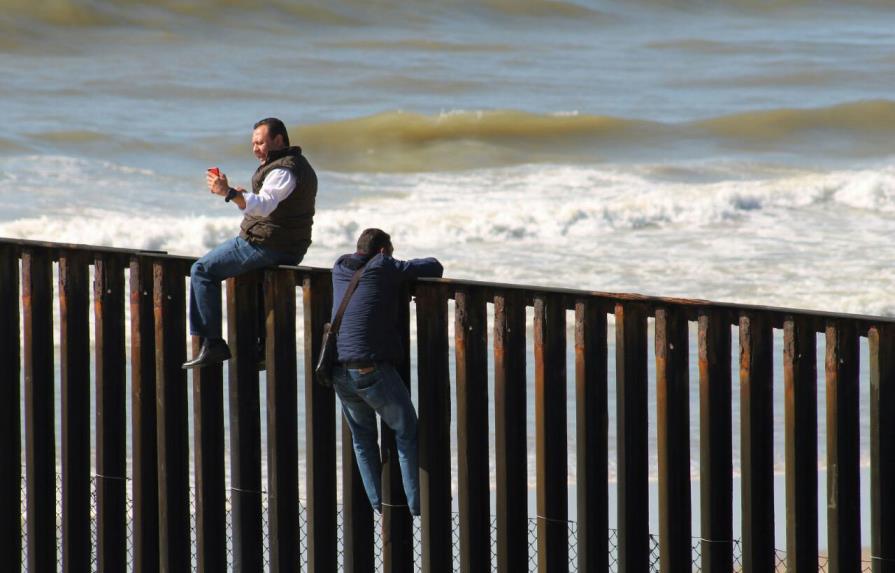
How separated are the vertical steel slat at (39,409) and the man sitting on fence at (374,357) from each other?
1.73 m

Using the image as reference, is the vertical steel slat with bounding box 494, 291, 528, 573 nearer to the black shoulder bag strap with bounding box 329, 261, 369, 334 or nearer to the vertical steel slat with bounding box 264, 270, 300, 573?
the black shoulder bag strap with bounding box 329, 261, 369, 334

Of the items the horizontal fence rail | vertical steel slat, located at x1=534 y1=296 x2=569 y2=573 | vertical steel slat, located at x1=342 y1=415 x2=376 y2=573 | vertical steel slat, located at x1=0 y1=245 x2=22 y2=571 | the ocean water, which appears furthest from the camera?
the ocean water

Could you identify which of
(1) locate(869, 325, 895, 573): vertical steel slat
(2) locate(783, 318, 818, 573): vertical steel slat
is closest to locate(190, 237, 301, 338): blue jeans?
(2) locate(783, 318, 818, 573): vertical steel slat

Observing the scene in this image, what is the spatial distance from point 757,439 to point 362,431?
5.47 feet

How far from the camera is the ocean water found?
76.9ft

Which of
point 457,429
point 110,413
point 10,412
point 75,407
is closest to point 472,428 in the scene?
point 457,429

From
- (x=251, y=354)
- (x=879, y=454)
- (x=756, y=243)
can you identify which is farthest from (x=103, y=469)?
(x=756, y=243)

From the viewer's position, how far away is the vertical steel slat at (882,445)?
19.9 feet

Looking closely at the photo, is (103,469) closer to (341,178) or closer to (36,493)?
(36,493)

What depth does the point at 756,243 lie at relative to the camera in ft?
77.1

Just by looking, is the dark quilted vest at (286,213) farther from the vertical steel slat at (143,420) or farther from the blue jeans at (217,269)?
the vertical steel slat at (143,420)

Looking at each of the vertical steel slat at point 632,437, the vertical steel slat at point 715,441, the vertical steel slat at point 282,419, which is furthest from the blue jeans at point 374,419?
the vertical steel slat at point 715,441

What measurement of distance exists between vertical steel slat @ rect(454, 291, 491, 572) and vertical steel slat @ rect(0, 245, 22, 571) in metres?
2.40

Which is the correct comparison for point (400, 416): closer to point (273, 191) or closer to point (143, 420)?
point (273, 191)
